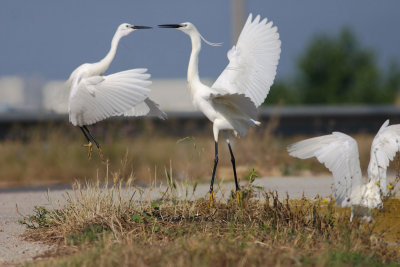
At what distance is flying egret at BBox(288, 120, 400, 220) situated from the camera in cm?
536

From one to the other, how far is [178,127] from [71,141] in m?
4.25

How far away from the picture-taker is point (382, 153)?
17.9 ft

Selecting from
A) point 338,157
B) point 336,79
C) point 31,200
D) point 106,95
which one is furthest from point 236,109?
point 336,79

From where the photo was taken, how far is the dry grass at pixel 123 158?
11.1 metres

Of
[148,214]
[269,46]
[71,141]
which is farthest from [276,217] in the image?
[71,141]

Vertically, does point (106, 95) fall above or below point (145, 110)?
above

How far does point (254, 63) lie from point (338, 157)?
231cm

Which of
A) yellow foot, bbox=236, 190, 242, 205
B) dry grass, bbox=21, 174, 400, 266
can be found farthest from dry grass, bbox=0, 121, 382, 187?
dry grass, bbox=21, 174, 400, 266

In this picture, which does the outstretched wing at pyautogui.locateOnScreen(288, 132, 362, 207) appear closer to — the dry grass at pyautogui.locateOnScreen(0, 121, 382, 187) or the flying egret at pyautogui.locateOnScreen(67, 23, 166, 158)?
the flying egret at pyautogui.locateOnScreen(67, 23, 166, 158)

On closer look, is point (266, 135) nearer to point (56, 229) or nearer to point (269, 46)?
point (269, 46)

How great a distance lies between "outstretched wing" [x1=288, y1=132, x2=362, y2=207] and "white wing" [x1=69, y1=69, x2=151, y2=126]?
1737mm

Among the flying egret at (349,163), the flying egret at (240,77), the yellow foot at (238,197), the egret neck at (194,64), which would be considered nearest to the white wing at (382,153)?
the flying egret at (349,163)

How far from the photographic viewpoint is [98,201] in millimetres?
5727

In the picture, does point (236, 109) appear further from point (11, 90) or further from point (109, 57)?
point (11, 90)
